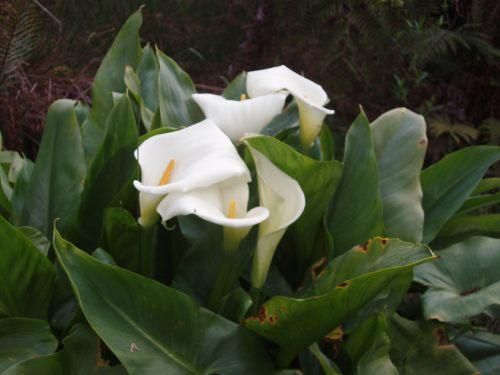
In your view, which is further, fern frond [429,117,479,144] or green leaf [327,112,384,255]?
fern frond [429,117,479,144]

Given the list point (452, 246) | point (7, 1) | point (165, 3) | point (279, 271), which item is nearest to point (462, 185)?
point (452, 246)

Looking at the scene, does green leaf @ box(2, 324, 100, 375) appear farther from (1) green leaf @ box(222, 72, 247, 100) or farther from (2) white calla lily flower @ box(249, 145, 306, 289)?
(1) green leaf @ box(222, 72, 247, 100)

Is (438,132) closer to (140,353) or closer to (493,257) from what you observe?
(493,257)

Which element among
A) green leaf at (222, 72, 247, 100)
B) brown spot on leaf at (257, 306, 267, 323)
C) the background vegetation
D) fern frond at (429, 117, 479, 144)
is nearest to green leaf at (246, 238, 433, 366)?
brown spot on leaf at (257, 306, 267, 323)

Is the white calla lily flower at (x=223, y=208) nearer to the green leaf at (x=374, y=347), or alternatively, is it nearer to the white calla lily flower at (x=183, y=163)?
the white calla lily flower at (x=183, y=163)

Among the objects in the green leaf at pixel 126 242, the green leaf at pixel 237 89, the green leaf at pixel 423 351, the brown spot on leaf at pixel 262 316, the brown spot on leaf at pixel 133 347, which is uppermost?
the green leaf at pixel 237 89

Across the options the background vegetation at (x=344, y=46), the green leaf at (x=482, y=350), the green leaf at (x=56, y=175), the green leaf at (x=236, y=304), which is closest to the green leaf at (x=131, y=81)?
the green leaf at (x=56, y=175)
